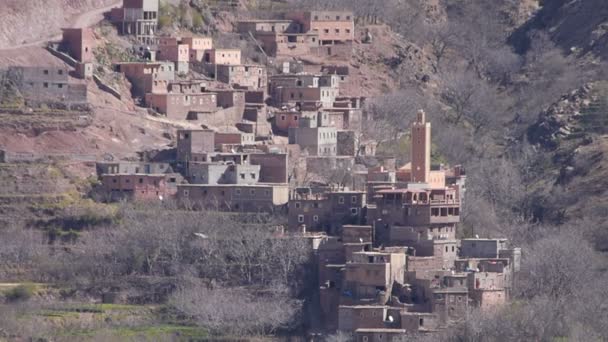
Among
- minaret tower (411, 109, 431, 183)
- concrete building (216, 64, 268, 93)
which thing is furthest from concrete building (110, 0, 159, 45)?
minaret tower (411, 109, 431, 183)

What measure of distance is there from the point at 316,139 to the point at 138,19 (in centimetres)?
956

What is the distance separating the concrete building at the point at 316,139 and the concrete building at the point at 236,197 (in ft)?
18.7

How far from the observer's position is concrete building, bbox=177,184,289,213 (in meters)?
128

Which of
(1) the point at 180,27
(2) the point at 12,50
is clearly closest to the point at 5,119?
(2) the point at 12,50

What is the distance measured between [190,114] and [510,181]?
32.4 ft

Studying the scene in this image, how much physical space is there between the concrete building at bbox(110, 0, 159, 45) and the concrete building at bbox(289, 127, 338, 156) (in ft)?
25.7

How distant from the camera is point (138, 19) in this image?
142m

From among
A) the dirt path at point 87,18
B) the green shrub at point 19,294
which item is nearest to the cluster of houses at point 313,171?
the dirt path at point 87,18

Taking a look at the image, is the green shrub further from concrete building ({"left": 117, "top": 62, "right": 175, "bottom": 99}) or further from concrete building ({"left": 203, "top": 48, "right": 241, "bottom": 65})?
concrete building ({"left": 203, "top": 48, "right": 241, "bottom": 65})

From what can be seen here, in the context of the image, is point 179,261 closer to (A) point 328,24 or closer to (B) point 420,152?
(B) point 420,152

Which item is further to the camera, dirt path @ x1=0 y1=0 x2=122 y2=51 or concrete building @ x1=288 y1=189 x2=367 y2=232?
dirt path @ x1=0 y1=0 x2=122 y2=51

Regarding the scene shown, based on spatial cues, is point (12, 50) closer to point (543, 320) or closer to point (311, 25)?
point (311, 25)

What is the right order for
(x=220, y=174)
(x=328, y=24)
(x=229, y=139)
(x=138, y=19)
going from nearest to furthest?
(x=220, y=174) → (x=229, y=139) → (x=138, y=19) → (x=328, y=24)

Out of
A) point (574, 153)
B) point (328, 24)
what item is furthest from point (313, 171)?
point (328, 24)
